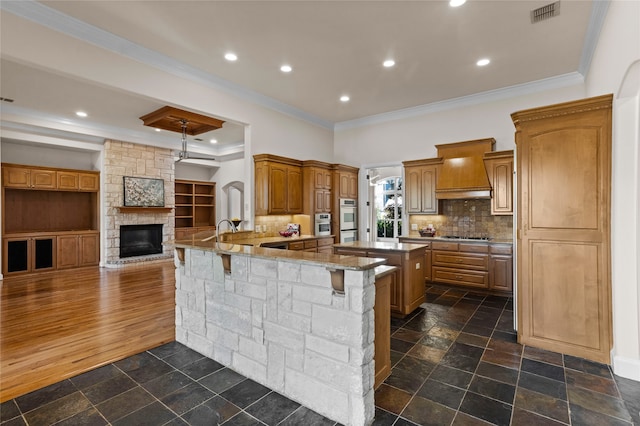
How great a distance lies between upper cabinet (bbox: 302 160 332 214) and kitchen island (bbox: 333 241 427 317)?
7.19 ft

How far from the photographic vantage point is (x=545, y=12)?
10.8 ft

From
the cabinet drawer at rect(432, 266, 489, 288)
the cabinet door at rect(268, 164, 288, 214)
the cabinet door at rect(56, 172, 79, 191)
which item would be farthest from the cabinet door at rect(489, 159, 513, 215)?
the cabinet door at rect(56, 172, 79, 191)

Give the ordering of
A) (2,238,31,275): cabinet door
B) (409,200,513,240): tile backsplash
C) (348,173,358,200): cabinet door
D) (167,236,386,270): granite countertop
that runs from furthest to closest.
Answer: (348,173,358,200): cabinet door < (2,238,31,275): cabinet door < (409,200,513,240): tile backsplash < (167,236,386,270): granite countertop

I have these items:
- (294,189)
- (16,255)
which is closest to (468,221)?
(294,189)

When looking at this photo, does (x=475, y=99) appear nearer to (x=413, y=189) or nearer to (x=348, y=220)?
(x=413, y=189)

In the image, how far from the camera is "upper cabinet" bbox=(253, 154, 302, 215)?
18.3 ft

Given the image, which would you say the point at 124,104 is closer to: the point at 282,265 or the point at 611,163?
the point at 282,265

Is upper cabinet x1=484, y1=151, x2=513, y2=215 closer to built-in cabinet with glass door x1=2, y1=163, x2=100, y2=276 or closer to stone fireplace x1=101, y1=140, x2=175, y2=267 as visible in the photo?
stone fireplace x1=101, y1=140, x2=175, y2=267

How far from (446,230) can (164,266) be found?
655 cm

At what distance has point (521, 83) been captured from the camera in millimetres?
5152

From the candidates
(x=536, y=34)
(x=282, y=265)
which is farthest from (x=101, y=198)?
(x=536, y=34)

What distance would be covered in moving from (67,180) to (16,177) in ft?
2.76

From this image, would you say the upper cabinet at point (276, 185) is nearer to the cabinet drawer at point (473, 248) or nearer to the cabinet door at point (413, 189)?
the cabinet door at point (413, 189)

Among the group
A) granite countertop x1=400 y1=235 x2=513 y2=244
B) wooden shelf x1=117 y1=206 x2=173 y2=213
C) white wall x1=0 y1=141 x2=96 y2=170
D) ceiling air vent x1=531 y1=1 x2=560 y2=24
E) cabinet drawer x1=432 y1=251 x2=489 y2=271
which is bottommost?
cabinet drawer x1=432 y1=251 x2=489 y2=271
